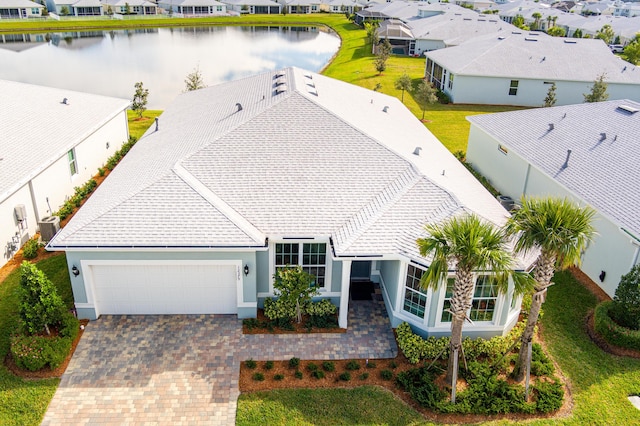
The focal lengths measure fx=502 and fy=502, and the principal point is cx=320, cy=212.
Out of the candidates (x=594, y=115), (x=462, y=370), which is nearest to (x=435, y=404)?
(x=462, y=370)

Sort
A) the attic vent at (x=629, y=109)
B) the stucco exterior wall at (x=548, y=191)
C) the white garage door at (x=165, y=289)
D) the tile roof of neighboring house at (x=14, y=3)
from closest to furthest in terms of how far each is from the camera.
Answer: the white garage door at (x=165, y=289) → the stucco exterior wall at (x=548, y=191) → the attic vent at (x=629, y=109) → the tile roof of neighboring house at (x=14, y=3)

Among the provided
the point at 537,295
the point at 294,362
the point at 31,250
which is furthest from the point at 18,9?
the point at 537,295

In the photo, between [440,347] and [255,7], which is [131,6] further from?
[440,347]

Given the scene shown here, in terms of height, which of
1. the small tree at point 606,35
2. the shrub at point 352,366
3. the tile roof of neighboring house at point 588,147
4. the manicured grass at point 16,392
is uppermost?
the small tree at point 606,35

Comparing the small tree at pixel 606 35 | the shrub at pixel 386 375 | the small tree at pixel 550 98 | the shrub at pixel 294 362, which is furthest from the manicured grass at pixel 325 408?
the small tree at pixel 606 35

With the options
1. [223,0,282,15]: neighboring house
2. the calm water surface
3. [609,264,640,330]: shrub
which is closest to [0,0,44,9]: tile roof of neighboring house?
the calm water surface

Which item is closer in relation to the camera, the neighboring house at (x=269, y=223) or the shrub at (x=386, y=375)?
the shrub at (x=386, y=375)

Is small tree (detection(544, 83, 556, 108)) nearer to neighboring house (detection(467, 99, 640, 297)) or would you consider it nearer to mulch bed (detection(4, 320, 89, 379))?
neighboring house (detection(467, 99, 640, 297))

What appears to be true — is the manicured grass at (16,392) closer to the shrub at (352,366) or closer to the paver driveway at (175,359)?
the paver driveway at (175,359)
